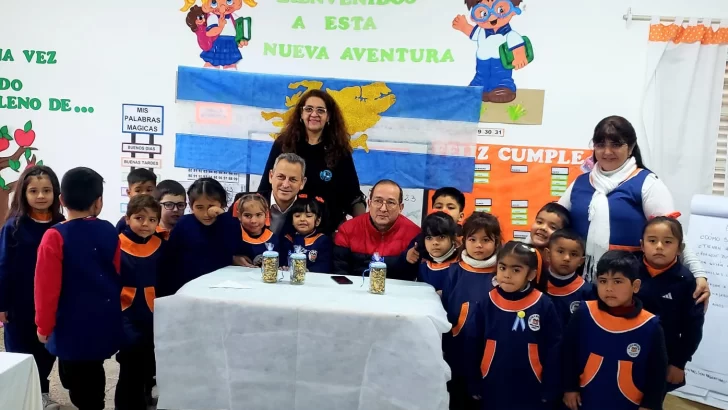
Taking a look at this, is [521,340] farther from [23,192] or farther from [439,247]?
[23,192]

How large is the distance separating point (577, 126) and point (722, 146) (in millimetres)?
945

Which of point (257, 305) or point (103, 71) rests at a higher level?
point (103, 71)

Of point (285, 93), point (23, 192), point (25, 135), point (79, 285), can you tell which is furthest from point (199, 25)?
point (79, 285)

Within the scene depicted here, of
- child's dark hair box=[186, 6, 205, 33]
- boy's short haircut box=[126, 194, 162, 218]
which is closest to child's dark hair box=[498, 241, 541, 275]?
boy's short haircut box=[126, 194, 162, 218]

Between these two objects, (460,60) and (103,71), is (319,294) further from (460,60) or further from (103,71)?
(103,71)

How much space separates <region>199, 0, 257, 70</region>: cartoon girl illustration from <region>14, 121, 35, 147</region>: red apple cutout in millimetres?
1582

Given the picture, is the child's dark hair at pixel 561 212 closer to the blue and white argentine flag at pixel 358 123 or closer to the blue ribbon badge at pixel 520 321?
the blue ribbon badge at pixel 520 321

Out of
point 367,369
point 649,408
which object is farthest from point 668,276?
point 367,369

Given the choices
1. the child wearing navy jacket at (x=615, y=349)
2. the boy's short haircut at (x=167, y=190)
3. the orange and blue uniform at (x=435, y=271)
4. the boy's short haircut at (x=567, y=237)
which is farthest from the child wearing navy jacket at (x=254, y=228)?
the child wearing navy jacket at (x=615, y=349)

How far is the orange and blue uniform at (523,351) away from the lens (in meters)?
2.17

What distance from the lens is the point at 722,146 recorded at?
3719 mm

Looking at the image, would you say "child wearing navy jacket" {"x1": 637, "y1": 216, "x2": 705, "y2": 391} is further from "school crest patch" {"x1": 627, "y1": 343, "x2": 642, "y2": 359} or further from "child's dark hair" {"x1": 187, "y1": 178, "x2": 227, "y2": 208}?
"child's dark hair" {"x1": 187, "y1": 178, "x2": 227, "y2": 208}

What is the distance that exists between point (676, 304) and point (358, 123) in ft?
7.98

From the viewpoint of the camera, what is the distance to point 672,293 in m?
2.33
